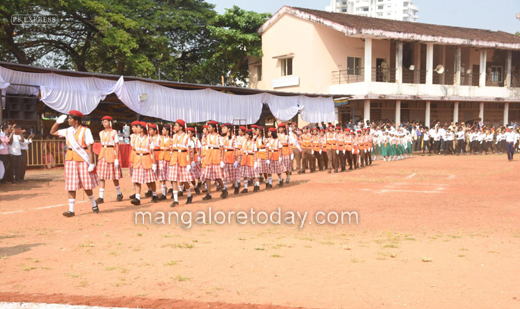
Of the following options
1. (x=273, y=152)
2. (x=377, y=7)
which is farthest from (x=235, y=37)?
(x=377, y=7)

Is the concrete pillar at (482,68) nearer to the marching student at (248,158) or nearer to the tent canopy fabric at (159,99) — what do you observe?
the tent canopy fabric at (159,99)

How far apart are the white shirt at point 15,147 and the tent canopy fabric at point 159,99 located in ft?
5.71

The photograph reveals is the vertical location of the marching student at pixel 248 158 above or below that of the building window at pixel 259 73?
below

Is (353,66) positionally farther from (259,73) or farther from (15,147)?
(15,147)

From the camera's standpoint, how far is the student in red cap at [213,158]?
40.2ft

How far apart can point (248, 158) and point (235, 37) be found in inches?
879

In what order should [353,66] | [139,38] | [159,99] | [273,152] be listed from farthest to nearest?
[353,66] → [139,38] → [159,99] → [273,152]

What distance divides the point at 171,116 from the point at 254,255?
15.1m

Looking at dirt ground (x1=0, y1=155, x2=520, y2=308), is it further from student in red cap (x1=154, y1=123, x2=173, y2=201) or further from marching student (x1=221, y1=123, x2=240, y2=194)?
marching student (x1=221, y1=123, x2=240, y2=194)

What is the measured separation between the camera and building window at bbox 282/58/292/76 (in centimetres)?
3425

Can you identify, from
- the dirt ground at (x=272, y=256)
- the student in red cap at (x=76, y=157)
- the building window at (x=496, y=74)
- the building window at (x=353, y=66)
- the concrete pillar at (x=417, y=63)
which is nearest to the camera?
the dirt ground at (x=272, y=256)

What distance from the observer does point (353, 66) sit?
1316 inches

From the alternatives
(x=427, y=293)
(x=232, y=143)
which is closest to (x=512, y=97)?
(x=232, y=143)

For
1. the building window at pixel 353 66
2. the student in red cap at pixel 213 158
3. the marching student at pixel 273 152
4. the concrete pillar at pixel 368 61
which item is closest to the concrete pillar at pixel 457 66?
the building window at pixel 353 66
